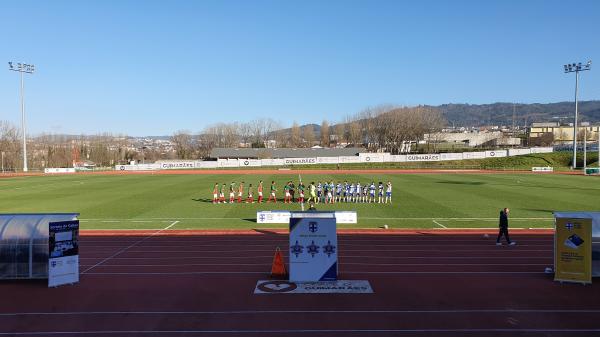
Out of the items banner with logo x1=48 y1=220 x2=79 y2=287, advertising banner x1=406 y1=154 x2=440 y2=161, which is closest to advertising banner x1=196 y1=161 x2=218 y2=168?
advertising banner x1=406 y1=154 x2=440 y2=161

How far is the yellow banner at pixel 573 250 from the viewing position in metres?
13.0

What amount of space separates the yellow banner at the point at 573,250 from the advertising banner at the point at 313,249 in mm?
6027

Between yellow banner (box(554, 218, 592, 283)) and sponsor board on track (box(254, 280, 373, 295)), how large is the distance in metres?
5.22

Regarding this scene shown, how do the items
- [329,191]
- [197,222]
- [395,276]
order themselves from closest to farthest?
[395,276] → [197,222] → [329,191]

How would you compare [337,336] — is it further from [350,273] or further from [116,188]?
[116,188]

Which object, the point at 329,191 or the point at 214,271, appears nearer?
the point at 214,271

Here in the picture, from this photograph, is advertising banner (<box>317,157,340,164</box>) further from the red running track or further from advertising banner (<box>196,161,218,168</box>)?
the red running track

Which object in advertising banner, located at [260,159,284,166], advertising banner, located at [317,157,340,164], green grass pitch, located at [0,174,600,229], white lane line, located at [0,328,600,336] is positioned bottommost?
white lane line, located at [0,328,600,336]

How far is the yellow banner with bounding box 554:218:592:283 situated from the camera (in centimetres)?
1302

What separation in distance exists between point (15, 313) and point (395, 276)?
9.56 meters

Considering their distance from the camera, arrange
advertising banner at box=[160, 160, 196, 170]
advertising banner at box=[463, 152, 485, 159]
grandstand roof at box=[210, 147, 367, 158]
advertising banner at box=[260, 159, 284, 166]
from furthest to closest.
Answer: grandstand roof at box=[210, 147, 367, 158]
advertising banner at box=[463, 152, 485, 159]
advertising banner at box=[260, 159, 284, 166]
advertising banner at box=[160, 160, 196, 170]

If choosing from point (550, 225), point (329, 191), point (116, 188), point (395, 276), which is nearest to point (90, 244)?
point (395, 276)

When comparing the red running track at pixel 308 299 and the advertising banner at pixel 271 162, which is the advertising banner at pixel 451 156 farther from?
the red running track at pixel 308 299

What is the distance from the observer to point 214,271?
1464 centimetres
